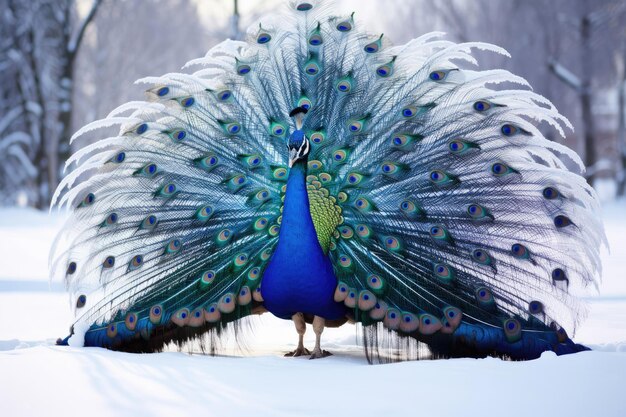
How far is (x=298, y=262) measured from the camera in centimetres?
541

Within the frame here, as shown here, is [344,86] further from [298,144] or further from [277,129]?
[298,144]

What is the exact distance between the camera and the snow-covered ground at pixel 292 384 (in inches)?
168

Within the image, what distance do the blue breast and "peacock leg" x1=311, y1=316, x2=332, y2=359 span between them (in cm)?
20

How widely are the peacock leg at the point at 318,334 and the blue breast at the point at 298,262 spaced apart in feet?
0.67

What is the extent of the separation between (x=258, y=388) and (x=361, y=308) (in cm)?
99

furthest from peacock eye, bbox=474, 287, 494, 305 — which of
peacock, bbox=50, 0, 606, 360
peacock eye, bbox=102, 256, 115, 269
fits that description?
peacock eye, bbox=102, 256, 115, 269

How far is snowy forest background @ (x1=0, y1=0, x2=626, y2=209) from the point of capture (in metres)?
23.9

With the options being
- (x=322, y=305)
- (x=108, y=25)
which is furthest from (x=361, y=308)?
(x=108, y=25)

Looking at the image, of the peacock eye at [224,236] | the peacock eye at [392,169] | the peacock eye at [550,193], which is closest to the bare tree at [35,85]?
the peacock eye at [224,236]

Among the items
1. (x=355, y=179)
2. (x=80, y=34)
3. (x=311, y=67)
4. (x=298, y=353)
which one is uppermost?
(x=80, y=34)

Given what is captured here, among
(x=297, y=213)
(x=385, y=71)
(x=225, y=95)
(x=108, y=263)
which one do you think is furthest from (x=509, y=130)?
(x=108, y=263)

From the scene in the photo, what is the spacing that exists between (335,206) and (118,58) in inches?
1122

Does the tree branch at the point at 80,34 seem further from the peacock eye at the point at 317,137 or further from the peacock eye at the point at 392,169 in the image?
the peacock eye at the point at 392,169

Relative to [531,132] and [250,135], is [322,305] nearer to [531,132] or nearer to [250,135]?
[250,135]
